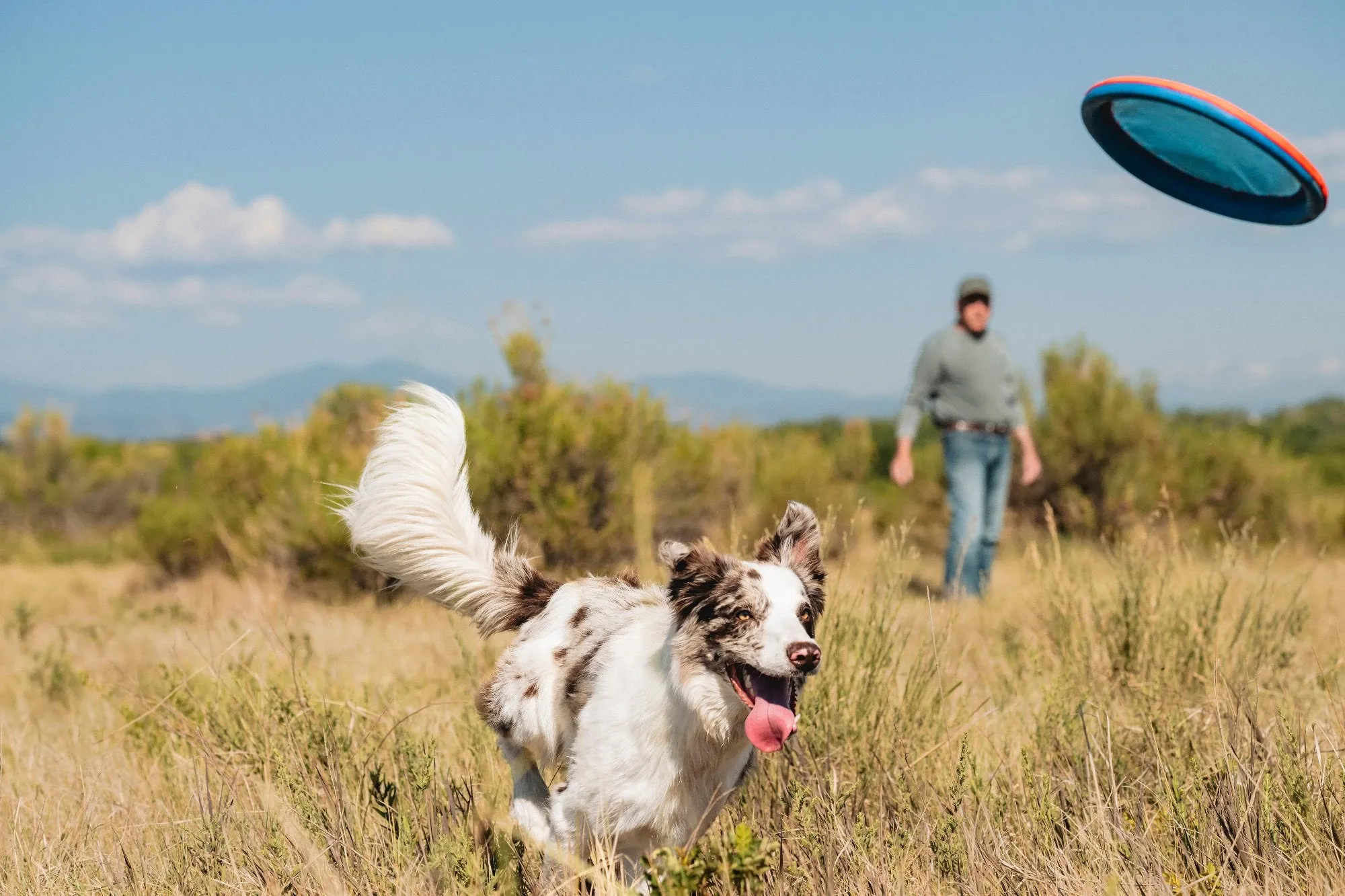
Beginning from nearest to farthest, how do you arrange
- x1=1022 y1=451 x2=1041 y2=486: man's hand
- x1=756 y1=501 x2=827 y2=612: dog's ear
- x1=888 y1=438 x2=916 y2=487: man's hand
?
x1=756 y1=501 x2=827 y2=612: dog's ear, x1=888 y1=438 x2=916 y2=487: man's hand, x1=1022 y1=451 x2=1041 y2=486: man's hand

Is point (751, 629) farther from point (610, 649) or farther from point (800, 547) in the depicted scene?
point (610, 649)

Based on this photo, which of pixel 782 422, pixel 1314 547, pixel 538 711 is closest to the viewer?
pixel 538 711

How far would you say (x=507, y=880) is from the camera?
2.99 meters

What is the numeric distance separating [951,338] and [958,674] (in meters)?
3.61

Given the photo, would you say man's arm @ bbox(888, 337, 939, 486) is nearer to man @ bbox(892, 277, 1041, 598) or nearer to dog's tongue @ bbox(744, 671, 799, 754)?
man @ bbox(892, 277, 1041, 598)

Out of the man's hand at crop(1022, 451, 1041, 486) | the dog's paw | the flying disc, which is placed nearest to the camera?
the dog's paw

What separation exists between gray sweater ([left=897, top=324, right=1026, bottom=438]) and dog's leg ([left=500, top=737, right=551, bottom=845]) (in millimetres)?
4924

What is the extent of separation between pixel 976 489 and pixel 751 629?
5578mm

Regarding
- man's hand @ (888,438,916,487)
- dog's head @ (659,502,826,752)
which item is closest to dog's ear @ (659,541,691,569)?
dog's head @ (659,502,826,752)

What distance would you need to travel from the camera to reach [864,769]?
371 cm

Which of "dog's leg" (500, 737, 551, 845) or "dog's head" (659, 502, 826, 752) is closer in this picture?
"dog's head" (659, 502, 826, 752)

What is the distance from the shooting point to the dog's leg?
3461 millimetres

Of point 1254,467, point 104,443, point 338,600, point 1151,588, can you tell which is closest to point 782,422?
point 104,443

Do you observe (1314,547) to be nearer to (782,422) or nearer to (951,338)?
(951,338)
